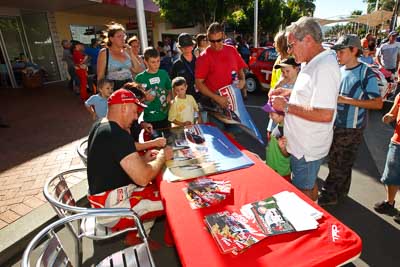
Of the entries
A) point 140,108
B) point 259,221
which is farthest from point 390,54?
point 259,221

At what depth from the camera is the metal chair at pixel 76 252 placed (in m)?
1.38

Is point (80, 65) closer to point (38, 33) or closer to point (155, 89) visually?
point (38, 33)

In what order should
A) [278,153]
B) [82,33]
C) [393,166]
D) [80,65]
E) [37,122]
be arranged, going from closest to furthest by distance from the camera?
[278,153], [393,166], [37,122], [80,65], [82,33]

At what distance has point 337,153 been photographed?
2963mm

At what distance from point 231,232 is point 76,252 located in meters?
1.35

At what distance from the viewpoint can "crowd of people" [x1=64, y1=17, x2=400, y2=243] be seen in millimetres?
1931

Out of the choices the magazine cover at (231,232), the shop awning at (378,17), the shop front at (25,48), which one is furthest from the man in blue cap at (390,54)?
the shop awning at (378,17)

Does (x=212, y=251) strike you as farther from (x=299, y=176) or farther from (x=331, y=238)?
(x=299, y=176)

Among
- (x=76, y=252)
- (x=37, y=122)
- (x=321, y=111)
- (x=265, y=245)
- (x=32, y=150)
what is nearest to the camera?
(x=265, y=245)

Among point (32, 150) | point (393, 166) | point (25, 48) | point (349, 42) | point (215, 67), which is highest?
point (25, 48)

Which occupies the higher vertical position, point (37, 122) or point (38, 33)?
point (38, 33)

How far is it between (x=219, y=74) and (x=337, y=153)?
167 cm

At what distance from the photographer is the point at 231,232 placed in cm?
138

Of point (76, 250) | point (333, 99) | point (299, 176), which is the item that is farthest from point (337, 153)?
point (76, 250)
